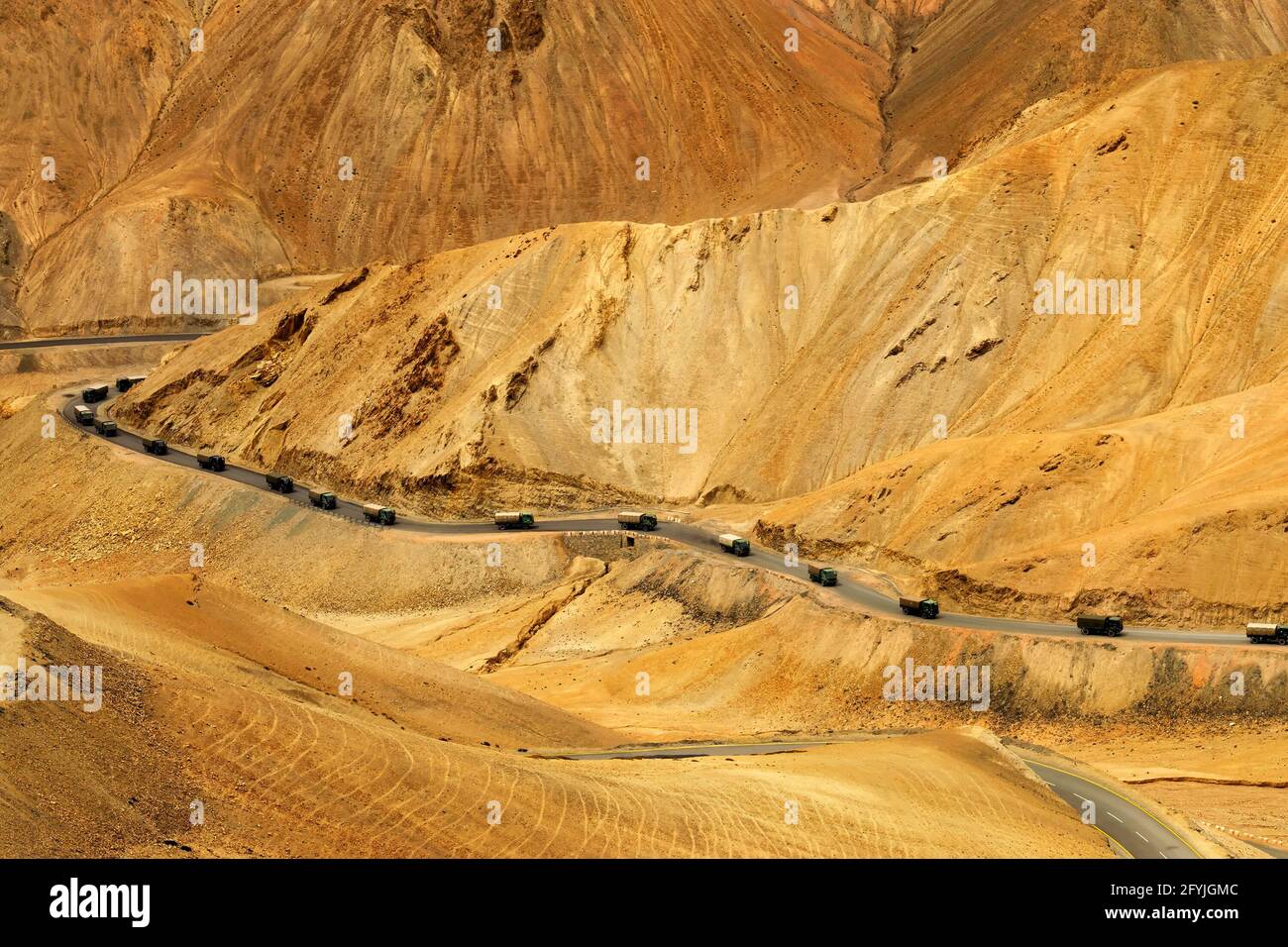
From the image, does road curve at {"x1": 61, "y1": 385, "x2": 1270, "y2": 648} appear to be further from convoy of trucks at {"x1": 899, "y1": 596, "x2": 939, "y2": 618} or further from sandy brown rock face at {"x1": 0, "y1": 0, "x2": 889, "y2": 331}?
sandy brown rock face at {"x1": 0, "y1": 0, "x2": 889, "y2": 331}

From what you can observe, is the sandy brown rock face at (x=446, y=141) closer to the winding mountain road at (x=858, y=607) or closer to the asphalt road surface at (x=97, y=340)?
the asphalt road surface at (x=97, y=340)

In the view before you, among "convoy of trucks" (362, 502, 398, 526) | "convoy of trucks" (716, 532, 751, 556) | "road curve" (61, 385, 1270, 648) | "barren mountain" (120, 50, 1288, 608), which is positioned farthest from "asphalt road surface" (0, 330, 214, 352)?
"convoy of trucks" (716, 532, 751, 556)

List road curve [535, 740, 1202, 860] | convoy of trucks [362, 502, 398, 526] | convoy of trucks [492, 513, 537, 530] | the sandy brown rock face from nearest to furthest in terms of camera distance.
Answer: road curve [535, 740, 1202, 860]
convoy of trucks [492, 513, 537, 530]
convoy of trucks [362, 502, 398, 526]
the sandy brown rock face

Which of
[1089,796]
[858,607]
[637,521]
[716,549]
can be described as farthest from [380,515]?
[1089,796]

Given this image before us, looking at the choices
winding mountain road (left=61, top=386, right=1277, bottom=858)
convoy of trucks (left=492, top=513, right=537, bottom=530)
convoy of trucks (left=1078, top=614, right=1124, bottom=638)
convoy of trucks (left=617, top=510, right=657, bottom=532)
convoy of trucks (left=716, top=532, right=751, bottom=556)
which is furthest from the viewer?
convoy of trucks (left=492, top=513, right=537, bottom=530)

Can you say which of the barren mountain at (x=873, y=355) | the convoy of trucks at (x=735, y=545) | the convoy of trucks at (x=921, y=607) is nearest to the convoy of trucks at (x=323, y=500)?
the barren mountain at (x=873, y=355)

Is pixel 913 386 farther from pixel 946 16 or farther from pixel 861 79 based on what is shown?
pixel 946 16
